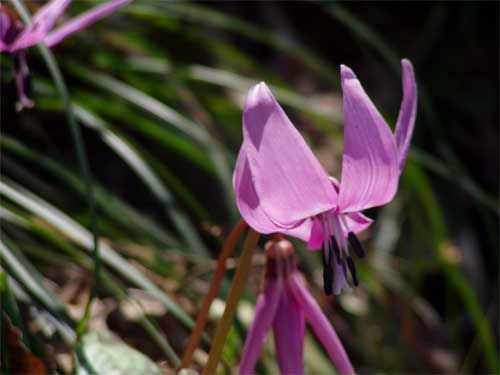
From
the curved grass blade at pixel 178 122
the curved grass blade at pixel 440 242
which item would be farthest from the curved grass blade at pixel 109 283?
the curved grass blade at pixel 440 242

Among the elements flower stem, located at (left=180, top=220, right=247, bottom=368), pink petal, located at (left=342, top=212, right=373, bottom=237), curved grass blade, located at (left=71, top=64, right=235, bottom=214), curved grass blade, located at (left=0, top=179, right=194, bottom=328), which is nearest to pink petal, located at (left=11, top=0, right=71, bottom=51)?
curved grass blade, located at (left=0, top=179, right=194, bottom=328)

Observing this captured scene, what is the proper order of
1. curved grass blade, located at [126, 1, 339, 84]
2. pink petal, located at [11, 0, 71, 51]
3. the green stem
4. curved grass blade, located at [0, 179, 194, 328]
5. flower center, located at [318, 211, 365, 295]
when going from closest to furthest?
flower center, located at [318, 211, 365, 295] < the green stem < pink petal, located at [11, 0, 71, 51] < curved grass blade, located at [0, 179, 194, 328] < curved grass blade, located at [126, 1, 339, 84]

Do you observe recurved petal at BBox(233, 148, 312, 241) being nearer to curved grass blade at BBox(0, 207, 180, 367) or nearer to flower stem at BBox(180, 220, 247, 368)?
flower stem at BBox(180, 220, 247, 368)

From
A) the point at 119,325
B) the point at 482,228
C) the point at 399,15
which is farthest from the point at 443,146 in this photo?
the point at 399,15

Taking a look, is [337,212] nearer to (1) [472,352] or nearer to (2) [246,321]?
(2) [246,321]

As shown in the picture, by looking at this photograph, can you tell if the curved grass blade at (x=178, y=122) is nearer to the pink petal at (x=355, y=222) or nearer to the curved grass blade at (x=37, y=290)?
the curved grass blade at (x=37, y=290)

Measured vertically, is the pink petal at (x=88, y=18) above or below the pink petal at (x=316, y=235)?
above
